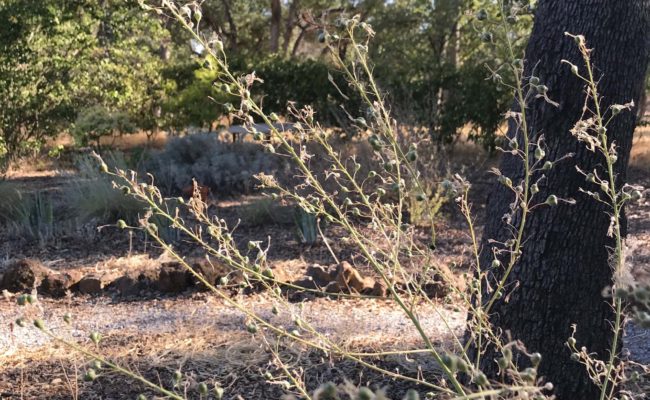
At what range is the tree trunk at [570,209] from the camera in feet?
9.39

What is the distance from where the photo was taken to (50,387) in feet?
11.5

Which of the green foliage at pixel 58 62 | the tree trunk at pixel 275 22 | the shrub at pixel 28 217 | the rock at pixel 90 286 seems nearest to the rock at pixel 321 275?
the rock at pixel 90 286

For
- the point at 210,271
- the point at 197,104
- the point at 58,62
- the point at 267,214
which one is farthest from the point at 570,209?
the point at 197,104

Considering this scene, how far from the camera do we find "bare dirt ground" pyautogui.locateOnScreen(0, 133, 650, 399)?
3.50 meters

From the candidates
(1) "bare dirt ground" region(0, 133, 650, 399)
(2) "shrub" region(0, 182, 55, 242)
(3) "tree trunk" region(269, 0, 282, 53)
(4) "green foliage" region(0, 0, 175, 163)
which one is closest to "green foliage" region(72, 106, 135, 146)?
(4) "green foliage" region(0, 0, 175, 163)

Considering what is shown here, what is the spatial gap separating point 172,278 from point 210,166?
4.66 m

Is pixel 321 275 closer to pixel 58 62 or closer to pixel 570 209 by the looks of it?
pixel 570 209

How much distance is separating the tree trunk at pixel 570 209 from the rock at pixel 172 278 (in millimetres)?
2859

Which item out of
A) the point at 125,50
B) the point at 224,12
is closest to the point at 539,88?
the point at 125,50

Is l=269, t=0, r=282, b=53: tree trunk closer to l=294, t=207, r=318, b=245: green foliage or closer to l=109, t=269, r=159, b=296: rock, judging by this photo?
l=294, t=207, r=318, b=245: green foliage

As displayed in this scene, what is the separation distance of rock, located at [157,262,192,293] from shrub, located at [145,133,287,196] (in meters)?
4.10

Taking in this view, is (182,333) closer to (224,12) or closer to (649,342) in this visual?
(649,342)

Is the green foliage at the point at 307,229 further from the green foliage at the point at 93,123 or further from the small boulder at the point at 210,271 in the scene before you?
the green foliage at the point at 93,123

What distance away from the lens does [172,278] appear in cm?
530
